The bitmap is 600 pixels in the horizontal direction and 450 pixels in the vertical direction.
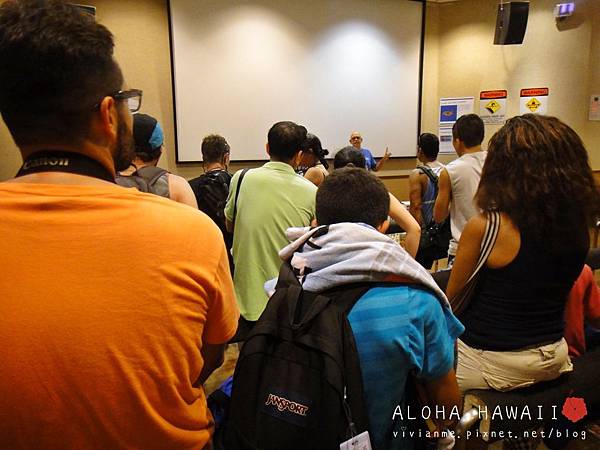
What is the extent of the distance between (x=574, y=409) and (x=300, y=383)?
113cm

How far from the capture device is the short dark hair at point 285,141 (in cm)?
218

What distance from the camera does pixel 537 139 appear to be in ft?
4.98

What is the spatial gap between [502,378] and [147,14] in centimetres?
493

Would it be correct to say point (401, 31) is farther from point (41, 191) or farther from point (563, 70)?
point (41, 191)

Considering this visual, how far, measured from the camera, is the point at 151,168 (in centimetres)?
180

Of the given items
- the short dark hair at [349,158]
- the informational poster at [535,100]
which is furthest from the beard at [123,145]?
the informational poster at [535,100]

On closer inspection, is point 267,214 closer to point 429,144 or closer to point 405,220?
point 405,220

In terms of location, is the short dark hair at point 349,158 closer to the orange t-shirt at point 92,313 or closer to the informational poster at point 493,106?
the orange t-shirt at point 92,313

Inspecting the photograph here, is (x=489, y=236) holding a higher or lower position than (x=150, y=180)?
lower

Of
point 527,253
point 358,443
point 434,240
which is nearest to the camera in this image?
point 358,443

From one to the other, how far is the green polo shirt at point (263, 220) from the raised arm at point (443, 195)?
3.08 ft

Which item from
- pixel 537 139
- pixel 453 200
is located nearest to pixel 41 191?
pixel 537 139

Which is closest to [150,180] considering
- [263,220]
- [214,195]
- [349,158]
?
[263,220]

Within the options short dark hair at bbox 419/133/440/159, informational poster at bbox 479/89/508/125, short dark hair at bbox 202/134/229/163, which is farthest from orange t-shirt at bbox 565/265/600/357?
informational poster at bbox 479/89/508/125
